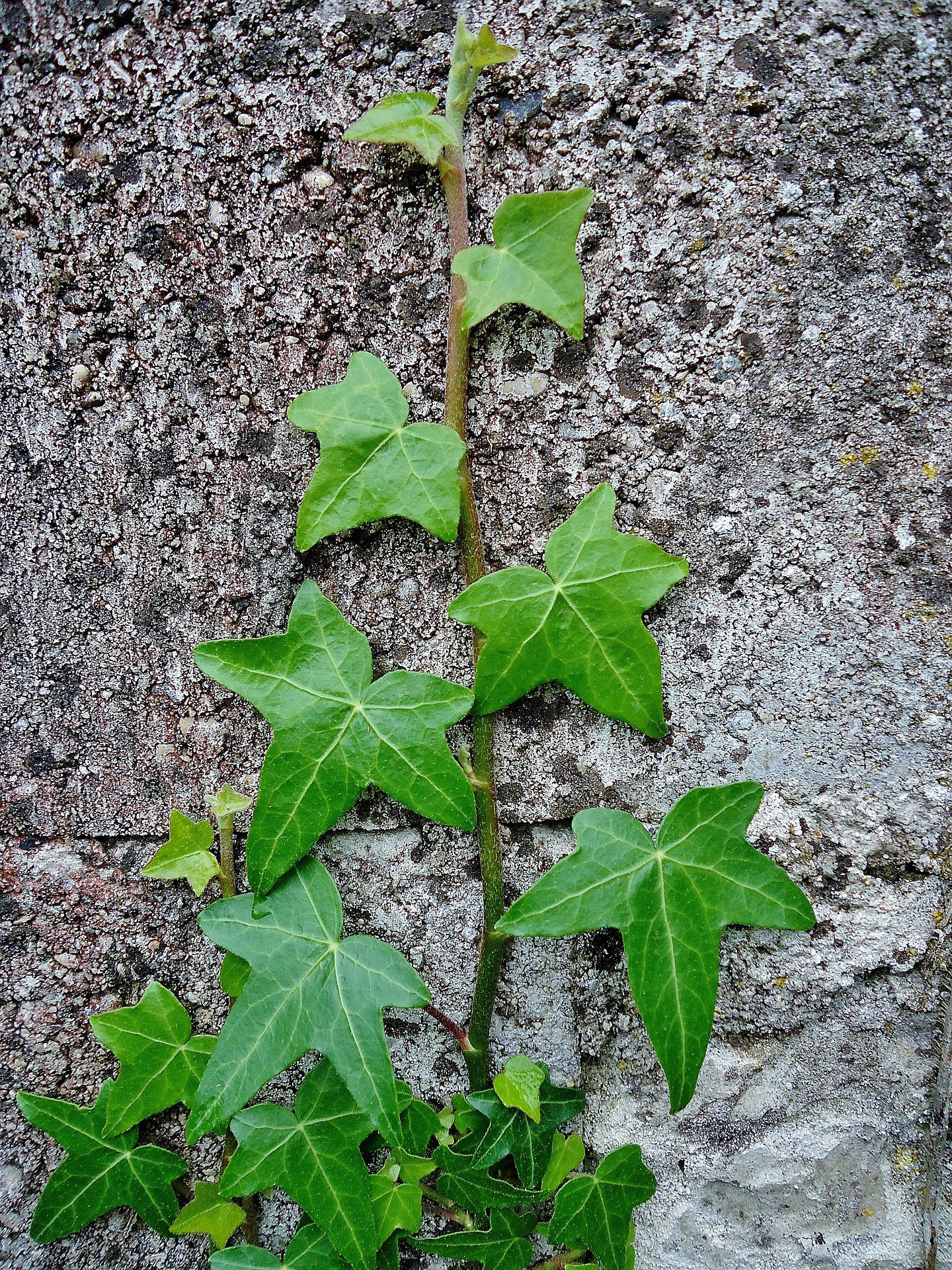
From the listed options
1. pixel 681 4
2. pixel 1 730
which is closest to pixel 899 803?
pixel 681 4

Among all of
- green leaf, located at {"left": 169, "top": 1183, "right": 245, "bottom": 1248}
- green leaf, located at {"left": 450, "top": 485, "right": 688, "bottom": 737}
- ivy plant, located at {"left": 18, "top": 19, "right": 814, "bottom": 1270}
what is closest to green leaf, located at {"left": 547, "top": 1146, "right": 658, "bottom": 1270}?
ivy plant, located at {"left": 18, "top": 19, "right": 814, "bottom": 1270}

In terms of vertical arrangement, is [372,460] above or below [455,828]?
above

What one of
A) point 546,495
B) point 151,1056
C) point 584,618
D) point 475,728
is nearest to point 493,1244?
point 151,1056

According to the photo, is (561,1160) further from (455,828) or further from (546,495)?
(546,495)

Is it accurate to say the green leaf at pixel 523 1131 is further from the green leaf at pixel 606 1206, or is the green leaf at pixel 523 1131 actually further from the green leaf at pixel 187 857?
the green leaf at pixel 187 857

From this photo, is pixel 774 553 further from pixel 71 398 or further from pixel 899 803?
pixel 71 398

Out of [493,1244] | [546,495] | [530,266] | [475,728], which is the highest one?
[530,266]
